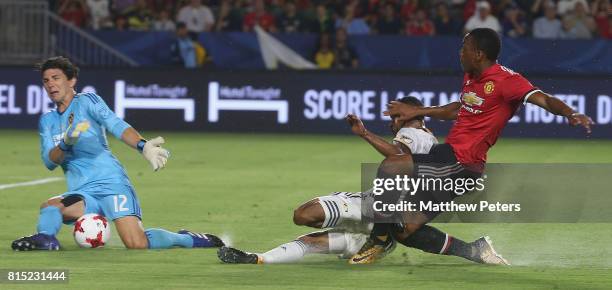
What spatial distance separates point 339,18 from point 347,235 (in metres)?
18.6

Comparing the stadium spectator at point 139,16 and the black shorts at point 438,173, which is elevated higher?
the stadium spectator at point 139,16

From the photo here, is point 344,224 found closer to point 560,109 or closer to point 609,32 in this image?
point 560,109

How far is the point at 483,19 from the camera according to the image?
1048 inches

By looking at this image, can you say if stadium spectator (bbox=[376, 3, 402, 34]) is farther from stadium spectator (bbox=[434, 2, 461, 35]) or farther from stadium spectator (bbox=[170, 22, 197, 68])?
stadium spectator (bbox=[170, 22, 197, 68])

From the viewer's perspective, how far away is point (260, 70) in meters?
25.2

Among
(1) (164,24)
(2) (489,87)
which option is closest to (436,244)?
(2) (489,87)

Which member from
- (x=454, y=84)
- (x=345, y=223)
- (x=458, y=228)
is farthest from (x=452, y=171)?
(x=454, y=84)

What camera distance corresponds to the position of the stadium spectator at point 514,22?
2709cm

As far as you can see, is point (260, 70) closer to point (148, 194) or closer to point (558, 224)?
point (148, 194)

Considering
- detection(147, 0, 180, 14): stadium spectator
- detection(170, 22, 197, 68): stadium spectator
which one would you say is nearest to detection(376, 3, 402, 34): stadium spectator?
detection(170, 22, 197, 68): stadium spectator

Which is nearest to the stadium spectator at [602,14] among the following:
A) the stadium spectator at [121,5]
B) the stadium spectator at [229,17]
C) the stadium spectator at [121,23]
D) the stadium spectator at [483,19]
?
the stadium spectator at [483,19]

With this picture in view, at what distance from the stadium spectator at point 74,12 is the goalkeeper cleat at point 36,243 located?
732 inches

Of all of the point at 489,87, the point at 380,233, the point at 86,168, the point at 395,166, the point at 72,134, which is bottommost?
the point at 380,233

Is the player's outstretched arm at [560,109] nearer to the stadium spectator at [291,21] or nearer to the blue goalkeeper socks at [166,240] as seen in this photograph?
the blue goalkeeper socks at [166,240]
